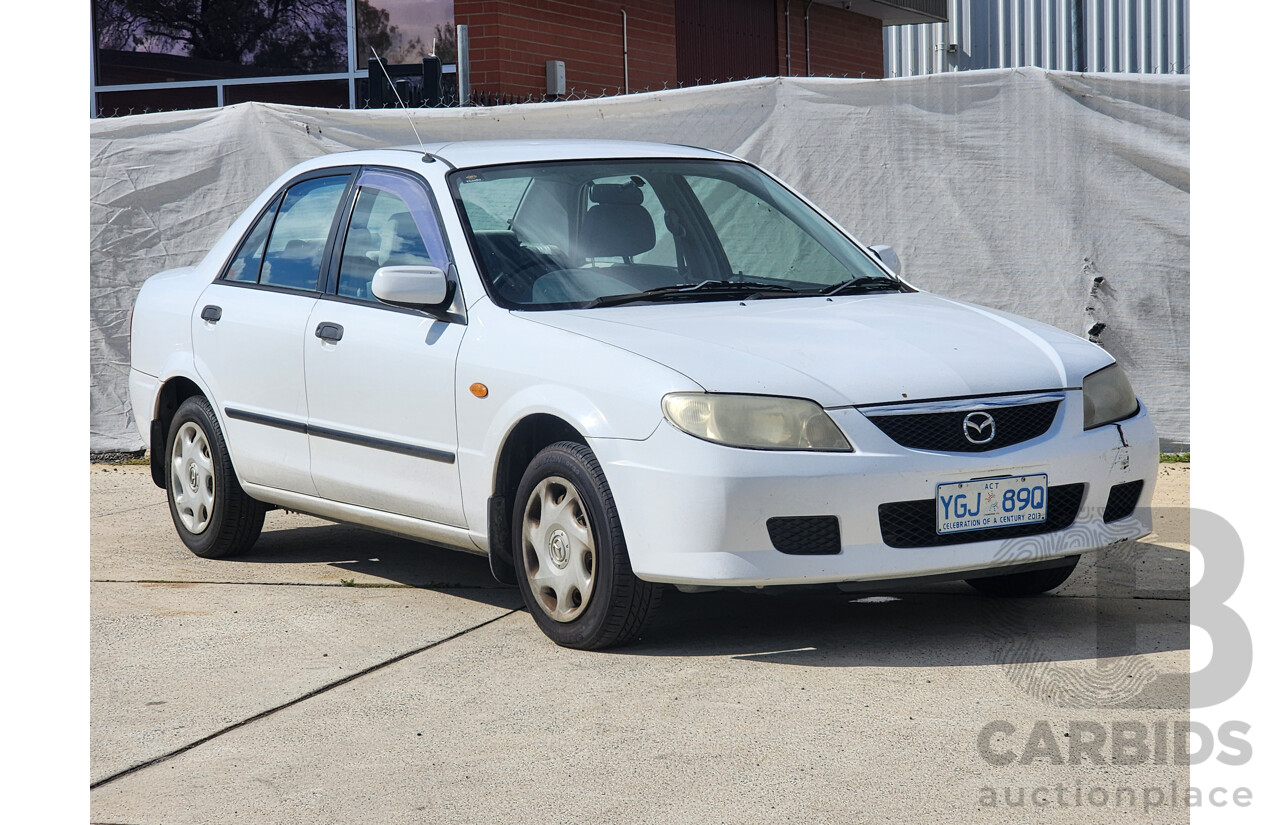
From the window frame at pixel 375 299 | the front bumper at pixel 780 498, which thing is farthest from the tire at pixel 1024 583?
the window frame at pixel 375 299

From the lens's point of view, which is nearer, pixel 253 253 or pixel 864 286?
pixel 864 286

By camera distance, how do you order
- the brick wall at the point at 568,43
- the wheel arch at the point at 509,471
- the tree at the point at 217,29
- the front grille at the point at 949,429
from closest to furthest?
1. the front grille at the point at 949,429
2. the wheel arch at the point at 509,471
3. the brick wall at the point at 568,43
4. the tree at the point at 217,29

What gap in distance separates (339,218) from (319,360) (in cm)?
62

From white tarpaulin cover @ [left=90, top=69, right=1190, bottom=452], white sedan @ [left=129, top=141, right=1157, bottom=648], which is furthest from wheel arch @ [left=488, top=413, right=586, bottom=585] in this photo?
white tarpaulin cover @ [left=90, top=69, right=1190, bottom=452]

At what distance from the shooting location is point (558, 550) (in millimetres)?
5074

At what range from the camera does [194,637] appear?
17.9 ft

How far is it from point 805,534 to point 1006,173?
16.0ft

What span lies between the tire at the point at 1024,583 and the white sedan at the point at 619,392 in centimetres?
1

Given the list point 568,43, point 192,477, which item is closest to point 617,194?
point 192,477

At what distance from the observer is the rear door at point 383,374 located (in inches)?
216

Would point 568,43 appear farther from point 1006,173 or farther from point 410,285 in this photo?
point 410,285

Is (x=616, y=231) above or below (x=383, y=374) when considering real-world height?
above

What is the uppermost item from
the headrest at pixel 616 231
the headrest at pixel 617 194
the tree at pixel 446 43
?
the tree at pixel 446 43

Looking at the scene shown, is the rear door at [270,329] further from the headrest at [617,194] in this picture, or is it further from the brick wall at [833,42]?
the brick wall at [833,42]
